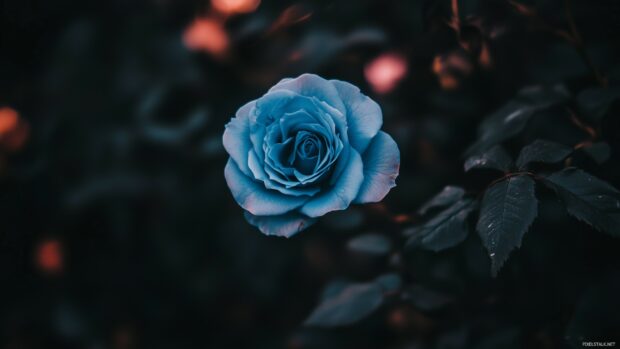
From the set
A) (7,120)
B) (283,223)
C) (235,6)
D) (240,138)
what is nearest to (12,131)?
(7,120)

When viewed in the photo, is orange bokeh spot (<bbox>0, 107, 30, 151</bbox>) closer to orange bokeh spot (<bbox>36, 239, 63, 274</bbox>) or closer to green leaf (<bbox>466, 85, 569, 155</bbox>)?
orange bokeh spot (<bbox>36, 239, 63, 274</bbox>)

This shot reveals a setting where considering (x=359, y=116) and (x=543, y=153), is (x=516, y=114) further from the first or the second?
(x=359, y=116)

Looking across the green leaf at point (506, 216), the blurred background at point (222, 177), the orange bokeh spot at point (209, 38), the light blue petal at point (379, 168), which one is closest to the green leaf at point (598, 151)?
the blurred background at point (222, 177)

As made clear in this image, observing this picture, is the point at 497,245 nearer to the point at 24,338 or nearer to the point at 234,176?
the point at 234,176

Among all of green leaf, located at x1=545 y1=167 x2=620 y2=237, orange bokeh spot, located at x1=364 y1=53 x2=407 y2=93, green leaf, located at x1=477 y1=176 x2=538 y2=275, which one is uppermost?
Result: orange bokeh spot, located at x1=364 y1=53 x2=407 y2=93

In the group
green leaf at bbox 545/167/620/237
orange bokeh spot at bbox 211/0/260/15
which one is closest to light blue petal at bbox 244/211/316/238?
green leaf at bbox 545/167/620/237
